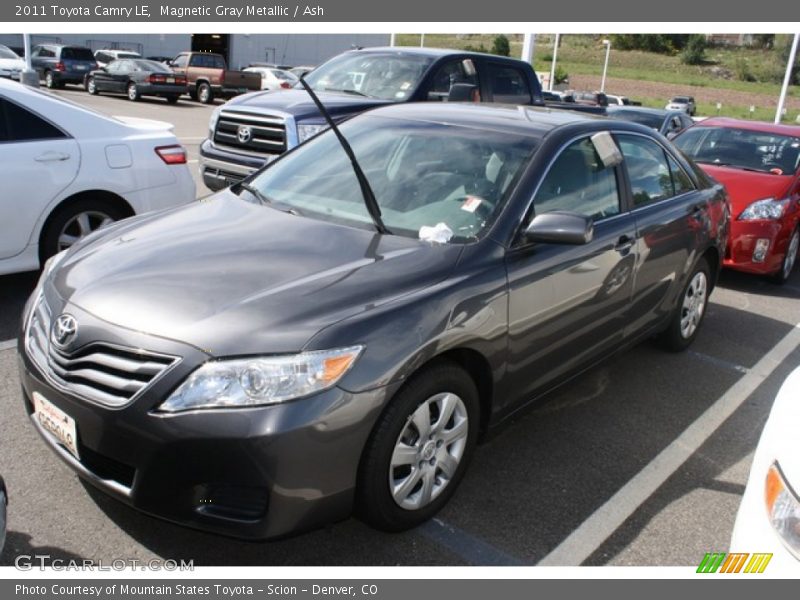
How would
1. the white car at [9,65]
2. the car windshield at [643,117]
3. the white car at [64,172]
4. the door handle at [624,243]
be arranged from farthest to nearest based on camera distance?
the white car at [9,65] → the car windshield at [643,117] → the white car at [64,172] → the door handle at [624,243]

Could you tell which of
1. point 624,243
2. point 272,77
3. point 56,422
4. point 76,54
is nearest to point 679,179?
point 624,243

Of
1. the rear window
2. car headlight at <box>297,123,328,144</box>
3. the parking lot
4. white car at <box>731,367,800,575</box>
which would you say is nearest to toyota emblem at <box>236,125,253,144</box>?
car headlight at <box>297,123,328,144</box>

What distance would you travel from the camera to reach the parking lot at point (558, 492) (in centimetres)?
289

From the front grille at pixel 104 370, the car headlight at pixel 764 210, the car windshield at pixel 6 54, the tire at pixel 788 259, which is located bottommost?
the tire at pixel 788 259

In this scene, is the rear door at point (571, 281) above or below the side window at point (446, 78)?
below

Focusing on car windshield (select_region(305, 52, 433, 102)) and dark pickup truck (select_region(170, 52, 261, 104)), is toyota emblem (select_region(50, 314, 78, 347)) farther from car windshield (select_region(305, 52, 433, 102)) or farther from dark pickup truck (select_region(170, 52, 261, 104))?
dark pickup truck (select_region(170, 52, 261, 104))

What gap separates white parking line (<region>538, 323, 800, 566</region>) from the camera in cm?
303

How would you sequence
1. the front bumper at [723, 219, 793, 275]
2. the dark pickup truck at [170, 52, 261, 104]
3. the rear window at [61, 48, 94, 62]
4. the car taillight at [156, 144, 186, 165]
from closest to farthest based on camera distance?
the car taillight at [156, 144, 186, 165], the front bumper at [723, 219, 793, 275], the dark pickup truck at [170, 52, 261, 104], the rear window at [61, 48, 94, 62]

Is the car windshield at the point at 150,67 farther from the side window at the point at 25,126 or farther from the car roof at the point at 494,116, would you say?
the car roof at the point at 494,116

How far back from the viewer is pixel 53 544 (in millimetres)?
2801

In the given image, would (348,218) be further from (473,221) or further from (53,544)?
(53,544)

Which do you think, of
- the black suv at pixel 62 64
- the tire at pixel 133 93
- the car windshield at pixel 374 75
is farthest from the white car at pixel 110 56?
the car windshield at pixel 374 75

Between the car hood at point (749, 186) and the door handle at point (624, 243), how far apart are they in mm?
3672

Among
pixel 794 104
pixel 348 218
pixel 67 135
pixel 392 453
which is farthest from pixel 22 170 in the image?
pixel 794 104
